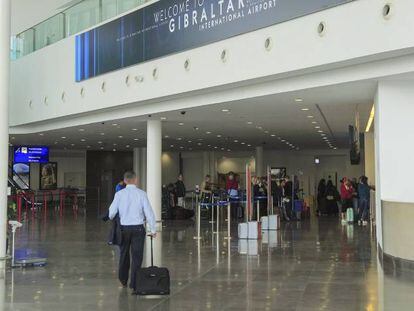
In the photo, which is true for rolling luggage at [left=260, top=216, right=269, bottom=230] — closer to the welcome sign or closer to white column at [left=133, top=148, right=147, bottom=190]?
the welcome sign

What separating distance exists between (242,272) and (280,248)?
3486 millimetres

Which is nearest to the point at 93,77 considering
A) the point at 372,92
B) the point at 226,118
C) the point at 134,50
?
the point at 134,50

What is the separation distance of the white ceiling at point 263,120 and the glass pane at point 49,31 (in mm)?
3414

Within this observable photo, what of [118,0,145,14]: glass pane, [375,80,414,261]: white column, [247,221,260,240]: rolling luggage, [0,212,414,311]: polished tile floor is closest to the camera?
[0,212,414,311]: polished tile floor

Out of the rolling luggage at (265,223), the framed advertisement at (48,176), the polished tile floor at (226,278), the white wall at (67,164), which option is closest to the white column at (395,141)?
the polished tile floor at (226,278)

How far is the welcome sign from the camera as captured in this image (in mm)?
12102

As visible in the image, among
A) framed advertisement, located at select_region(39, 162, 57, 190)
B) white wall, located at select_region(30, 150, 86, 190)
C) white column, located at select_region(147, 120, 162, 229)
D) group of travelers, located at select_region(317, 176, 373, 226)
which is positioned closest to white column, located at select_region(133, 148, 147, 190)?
white wall, located at select_region(30, 150, 86, 190)

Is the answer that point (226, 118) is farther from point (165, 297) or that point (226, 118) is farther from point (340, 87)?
point (165, 297)

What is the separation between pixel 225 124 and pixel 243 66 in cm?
825

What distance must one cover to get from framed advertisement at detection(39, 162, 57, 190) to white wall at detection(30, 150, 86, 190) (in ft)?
0.91

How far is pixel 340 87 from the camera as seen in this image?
39.2 feet

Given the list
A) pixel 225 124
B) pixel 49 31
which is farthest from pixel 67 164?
pixel 225 124

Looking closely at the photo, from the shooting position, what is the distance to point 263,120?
1953 cm

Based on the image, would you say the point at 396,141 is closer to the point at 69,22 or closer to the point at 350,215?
the point at 350,215
